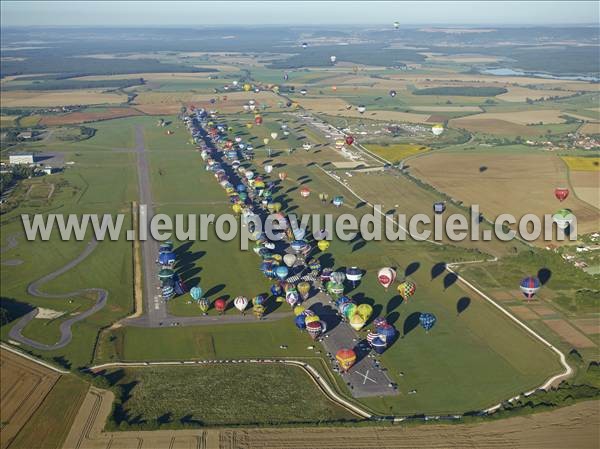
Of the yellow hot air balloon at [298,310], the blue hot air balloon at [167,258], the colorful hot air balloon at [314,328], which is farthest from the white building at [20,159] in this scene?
the colorful hot air balloon at [314,328]

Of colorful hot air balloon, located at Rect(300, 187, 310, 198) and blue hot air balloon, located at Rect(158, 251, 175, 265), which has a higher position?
blue hot air balloon, located at Rect(158, 251, 175, 265)

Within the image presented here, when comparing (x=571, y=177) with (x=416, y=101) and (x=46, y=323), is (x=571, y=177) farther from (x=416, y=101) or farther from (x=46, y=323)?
(x=416, y=101)

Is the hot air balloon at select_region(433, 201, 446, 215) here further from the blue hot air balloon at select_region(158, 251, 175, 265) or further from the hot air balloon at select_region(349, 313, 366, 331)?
the blue hot air balloon at select_region(158, 251, 175, 265)

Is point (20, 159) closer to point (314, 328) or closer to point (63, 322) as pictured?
point (63, 322)

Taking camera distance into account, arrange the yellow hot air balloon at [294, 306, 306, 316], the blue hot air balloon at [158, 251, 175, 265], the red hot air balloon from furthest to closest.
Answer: the red hot air balloon < the blue hot air balloon at [158, 251, 175, 265] < the yellow hot air balloon at [294, 306, 306, 316]

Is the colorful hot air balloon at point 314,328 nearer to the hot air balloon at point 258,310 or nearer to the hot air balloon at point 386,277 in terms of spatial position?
the hot air balloon at point 258,310

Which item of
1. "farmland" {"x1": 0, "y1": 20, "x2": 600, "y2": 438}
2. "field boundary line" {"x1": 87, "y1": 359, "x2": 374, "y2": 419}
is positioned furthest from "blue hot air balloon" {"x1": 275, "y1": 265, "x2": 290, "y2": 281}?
"field boundary line" {"x1": 87, "y1": 359, "x2": 374, "y2": 419}

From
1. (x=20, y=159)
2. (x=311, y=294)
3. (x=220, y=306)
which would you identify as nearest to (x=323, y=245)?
(x=311, y=294)
